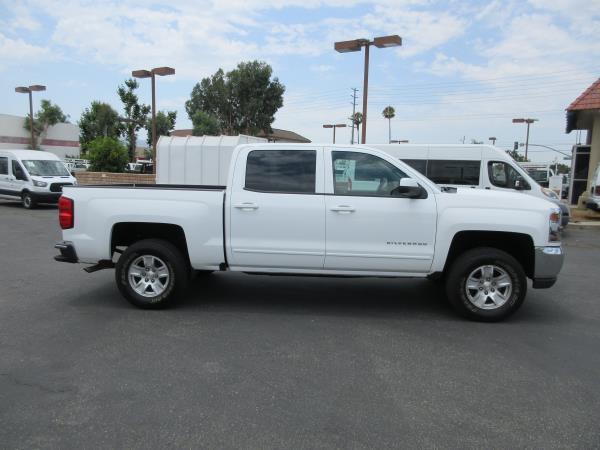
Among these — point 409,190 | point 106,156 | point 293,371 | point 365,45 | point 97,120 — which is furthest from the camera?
point 97,120

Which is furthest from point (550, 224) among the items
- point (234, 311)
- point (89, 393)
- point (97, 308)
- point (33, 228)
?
point (33, 228)

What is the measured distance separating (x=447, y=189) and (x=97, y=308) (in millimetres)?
4249

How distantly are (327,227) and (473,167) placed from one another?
7.54m

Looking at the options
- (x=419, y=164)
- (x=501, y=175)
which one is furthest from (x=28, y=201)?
(x=501, y=175)

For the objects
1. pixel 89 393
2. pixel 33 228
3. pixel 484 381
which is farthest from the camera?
pixel 33 228

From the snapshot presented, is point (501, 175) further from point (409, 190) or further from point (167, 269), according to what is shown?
point (167, 269)

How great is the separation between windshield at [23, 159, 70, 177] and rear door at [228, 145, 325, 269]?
52.9 feet

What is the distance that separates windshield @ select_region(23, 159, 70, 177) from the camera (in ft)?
61.0

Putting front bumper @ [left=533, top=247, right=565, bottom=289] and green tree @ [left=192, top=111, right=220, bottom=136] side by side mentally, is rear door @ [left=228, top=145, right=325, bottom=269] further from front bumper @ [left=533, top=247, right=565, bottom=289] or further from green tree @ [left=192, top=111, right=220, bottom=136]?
green tree @ [left=192, top=111, right=220, bottom=136]

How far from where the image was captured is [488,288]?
5301 mm

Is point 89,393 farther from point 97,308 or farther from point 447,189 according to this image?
point 447,189

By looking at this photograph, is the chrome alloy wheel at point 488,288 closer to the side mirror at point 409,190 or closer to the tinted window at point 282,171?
the side mirror at point 409,190

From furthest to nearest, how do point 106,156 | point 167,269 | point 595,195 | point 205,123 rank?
point 205,123
point 106,156
point 595,195
point 167,269

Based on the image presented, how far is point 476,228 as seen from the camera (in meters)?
5.16
